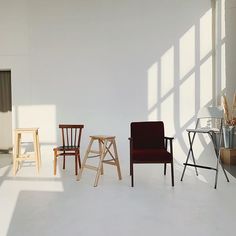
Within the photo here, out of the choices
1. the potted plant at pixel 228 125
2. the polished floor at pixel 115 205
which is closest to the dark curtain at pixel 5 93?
the polished floor at pixel 115 205

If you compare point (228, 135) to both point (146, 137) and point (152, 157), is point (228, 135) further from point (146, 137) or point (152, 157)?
point (152, 157)

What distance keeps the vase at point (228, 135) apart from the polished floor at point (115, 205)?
2.70 ft

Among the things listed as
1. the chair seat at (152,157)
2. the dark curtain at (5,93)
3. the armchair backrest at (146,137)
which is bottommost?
the chair seat at (152,157)

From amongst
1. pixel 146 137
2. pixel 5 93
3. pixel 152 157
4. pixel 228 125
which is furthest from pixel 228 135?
pixel 5 93

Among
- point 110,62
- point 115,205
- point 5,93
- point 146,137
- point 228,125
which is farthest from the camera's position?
point 5,93

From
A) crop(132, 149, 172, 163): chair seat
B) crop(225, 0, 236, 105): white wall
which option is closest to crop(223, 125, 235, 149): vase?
crop(225, 0, 236, 105): white wall

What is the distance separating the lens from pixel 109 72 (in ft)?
15.8

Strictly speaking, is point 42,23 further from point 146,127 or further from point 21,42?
point 146,127

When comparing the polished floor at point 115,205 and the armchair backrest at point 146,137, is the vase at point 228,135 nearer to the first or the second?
the polished floor at point 115,205

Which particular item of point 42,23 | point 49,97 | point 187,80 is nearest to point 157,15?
point 187,80

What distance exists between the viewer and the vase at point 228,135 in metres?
4.39

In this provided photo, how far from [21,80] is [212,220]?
409cm

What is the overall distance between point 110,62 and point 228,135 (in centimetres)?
249

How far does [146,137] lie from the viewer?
3857mm
